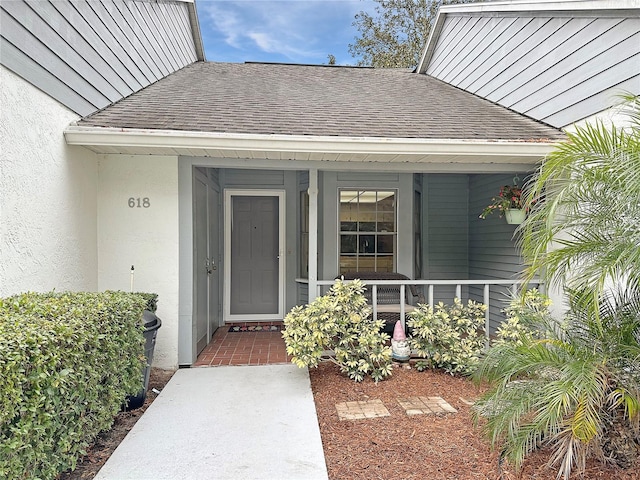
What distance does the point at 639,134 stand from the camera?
231 cm

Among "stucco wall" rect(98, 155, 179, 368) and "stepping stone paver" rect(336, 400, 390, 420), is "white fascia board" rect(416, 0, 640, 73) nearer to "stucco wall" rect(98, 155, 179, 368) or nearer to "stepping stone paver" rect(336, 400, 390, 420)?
"stepping stone paver" rect(336, 400, 390, 420)

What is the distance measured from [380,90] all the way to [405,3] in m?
12.4

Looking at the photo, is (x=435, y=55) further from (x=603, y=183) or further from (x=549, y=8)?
(x=603, y=183)

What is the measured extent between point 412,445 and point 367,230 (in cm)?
405

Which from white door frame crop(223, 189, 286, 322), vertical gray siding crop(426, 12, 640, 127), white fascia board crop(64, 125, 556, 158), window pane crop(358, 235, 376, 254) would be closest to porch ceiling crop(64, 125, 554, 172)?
white fascia board crop(64, 125, 556, 158)

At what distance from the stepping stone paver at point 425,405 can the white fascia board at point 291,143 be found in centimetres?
248

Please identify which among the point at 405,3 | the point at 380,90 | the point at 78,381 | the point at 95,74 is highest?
the point at 405,3

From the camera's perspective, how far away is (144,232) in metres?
4.45

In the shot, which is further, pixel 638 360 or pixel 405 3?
pixel 405 3

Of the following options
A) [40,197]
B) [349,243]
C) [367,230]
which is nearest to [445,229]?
[367,230]

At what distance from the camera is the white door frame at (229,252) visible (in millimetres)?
6715

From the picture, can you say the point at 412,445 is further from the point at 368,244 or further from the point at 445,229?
the point at 445,229

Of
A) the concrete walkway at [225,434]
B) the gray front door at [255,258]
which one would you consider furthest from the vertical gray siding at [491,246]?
the concrete walkway at [225,434]

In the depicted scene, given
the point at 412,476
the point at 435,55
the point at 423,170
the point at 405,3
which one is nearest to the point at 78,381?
the point at 412,476
